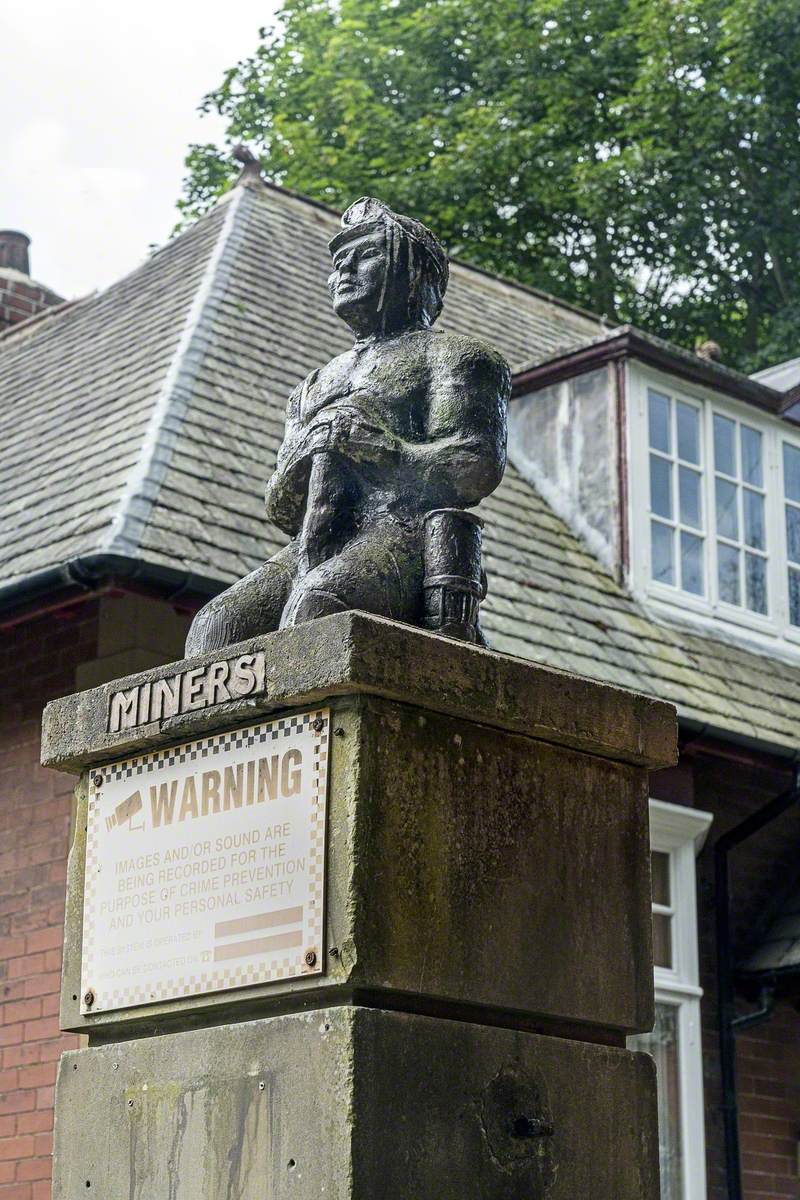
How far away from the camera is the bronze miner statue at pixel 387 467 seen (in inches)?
175

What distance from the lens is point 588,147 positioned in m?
22.8

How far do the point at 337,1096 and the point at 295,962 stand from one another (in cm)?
29

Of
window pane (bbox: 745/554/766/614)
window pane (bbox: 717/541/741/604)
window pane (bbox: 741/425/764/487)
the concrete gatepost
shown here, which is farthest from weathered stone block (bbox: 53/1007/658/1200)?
window pane (bbox: 741/425/764/487)

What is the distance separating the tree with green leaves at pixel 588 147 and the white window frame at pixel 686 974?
11335 mm

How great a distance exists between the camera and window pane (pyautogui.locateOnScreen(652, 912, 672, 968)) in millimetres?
9891

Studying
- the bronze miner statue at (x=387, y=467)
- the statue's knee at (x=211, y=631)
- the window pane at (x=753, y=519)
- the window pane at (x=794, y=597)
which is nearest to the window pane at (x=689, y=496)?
the window pane at (x=753, y=519)

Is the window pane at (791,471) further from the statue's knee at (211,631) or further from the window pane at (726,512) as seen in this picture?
the statue's knee at (211,631)

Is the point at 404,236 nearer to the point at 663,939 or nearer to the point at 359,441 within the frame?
the point at 359,441

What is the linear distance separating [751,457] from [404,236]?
24.7 ft

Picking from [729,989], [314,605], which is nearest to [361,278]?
[314,605]

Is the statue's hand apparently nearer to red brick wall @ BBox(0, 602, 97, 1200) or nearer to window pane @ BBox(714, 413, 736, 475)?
red brick wall @ BBox(0, 602, 97, 1200)

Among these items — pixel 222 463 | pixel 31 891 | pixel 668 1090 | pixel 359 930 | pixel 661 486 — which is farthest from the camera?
pixel 661 486

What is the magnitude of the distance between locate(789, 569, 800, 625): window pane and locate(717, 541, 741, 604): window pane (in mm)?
491

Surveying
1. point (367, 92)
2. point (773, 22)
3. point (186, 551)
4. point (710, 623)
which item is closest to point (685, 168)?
point (773, 22)
